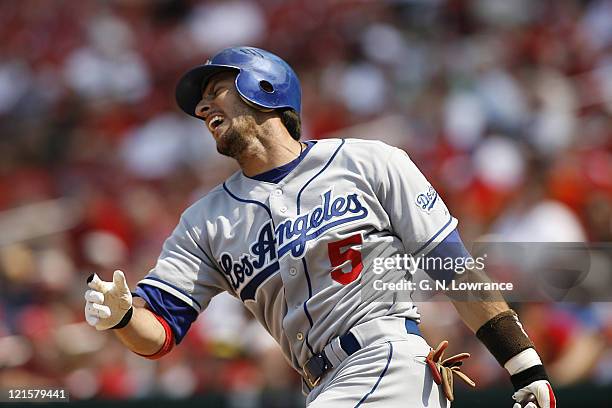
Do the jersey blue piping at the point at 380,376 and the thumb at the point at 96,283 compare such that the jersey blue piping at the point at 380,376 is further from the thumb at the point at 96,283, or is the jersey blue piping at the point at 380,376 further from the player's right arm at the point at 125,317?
the thumb at the point at 96,283

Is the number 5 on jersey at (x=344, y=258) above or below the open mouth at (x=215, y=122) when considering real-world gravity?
below

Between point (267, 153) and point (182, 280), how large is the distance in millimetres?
540

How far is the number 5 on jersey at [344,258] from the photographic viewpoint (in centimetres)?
345

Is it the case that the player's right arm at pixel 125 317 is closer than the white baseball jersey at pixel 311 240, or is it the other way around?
the player's right arm at pixel 125 317

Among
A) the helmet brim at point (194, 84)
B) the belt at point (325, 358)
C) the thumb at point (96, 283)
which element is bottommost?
the belt at point (325, 358)

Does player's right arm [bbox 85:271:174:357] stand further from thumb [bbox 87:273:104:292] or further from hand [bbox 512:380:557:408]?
hand [bbox 512:380:557:408]

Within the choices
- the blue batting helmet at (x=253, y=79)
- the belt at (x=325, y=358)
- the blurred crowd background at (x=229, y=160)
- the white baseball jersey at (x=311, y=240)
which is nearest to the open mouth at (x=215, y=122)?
the blue batting helmet at (x=253, y=79)

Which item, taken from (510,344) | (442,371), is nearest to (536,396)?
(510,344)

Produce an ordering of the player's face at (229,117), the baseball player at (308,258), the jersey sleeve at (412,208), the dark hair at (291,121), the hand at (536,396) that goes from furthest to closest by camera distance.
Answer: the dark hair at (291,121) → the player's face at (229,117) → the jersey sleeve at (412,208) → the baseball player at (308,258) → the hand at (536,396)

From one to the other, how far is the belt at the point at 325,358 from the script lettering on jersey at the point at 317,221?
1.07 feet

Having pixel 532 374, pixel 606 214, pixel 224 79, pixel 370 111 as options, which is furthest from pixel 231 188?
pixel 370 111

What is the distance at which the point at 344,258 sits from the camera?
11.4 feet

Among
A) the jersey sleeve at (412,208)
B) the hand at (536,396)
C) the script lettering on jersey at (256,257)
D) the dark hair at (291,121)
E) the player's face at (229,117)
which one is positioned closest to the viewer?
the hand at (536,396)

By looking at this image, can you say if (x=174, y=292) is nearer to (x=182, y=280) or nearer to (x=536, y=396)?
(x=182, y=280)
